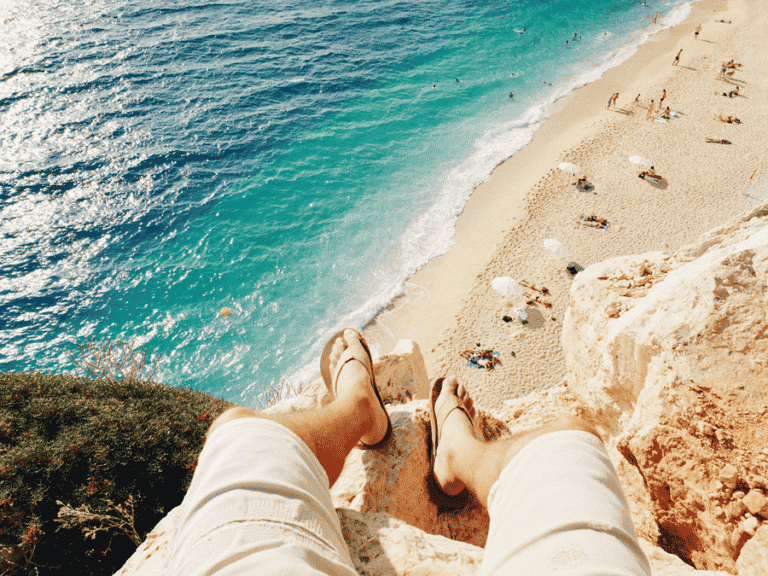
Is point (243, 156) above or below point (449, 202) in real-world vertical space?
above

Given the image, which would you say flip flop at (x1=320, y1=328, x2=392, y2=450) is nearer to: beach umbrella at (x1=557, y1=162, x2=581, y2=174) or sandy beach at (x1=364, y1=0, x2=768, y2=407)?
sandy beach at (x1=364, y1=0, x2=768, y2=407)

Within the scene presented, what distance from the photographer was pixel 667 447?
2854mm

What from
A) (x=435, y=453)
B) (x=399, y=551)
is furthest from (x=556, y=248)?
(x=399, y=551)

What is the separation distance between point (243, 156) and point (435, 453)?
1990 centimetres

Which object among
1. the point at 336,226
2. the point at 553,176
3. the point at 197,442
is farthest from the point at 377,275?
the point at 197,442

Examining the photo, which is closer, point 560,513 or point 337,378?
point 560,513

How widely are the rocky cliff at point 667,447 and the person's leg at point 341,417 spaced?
1.16ft

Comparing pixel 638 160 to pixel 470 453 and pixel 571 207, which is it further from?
pixel 470 453

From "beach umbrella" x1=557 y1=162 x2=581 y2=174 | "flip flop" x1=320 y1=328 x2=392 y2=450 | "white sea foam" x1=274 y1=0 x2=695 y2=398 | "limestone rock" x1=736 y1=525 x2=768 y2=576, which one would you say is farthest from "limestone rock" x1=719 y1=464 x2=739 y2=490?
"beach umbrella" x1=557 y1=162 x2=581 y2=174

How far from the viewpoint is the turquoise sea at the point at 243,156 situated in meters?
14.1

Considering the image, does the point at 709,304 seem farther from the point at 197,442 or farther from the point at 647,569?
the point at 197,442

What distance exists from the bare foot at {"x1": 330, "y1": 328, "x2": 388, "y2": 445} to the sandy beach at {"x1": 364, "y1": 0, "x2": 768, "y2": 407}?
759 centimetres

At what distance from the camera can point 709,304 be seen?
9.37 feet

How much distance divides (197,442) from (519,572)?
3876 mm
